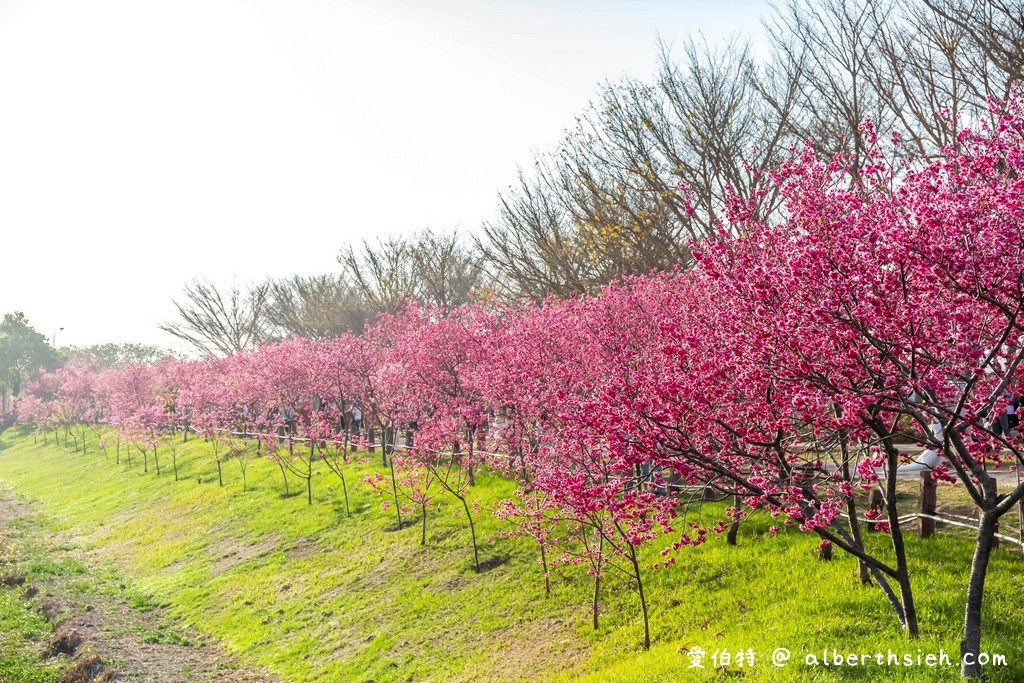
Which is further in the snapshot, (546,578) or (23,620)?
(23,620)

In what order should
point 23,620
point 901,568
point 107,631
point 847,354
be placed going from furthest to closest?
point 23,620
point 107,631
point 901,568
point 847,354

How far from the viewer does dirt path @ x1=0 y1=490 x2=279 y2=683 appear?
14.5 meters

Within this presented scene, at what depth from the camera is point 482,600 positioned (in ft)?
46.6

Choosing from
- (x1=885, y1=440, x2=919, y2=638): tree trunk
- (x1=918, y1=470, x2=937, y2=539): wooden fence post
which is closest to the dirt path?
(x1=885, y1=440, x2=919, y2=638): tree trunk

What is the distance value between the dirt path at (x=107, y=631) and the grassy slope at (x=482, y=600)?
0.57 meters

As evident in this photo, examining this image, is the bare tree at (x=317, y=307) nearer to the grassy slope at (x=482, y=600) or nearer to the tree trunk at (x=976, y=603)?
the grassy slope at (x=482, y=600)

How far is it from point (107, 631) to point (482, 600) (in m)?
9.21

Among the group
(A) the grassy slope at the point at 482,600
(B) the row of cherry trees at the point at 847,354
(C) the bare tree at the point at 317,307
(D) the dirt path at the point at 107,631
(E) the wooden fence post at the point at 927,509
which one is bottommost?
(D) the dirt path at the point at 107,631

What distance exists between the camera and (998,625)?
7828 mm

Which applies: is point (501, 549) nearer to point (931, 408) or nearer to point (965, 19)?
point (931, 408)

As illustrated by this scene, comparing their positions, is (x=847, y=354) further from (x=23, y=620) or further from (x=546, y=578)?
(x=23, y=620)

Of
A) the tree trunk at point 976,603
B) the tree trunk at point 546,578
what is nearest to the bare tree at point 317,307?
the tree trunk at point 546,578

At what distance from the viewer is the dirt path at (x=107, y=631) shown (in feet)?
47.7

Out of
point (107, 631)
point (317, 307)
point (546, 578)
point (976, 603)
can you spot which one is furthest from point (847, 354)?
point (317, 307)
